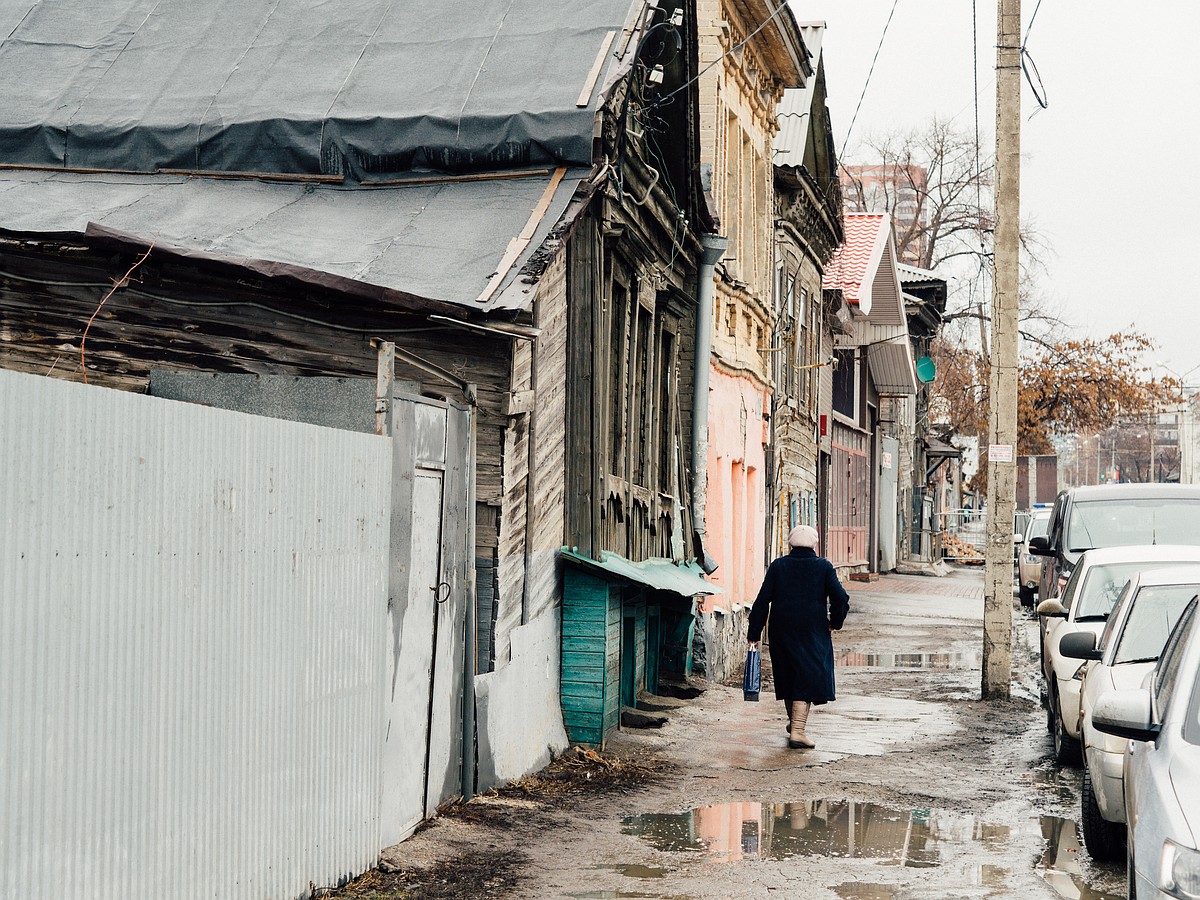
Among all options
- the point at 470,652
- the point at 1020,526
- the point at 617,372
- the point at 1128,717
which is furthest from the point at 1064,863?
the point at 1020,526

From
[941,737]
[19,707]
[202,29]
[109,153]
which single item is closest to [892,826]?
[941,737]

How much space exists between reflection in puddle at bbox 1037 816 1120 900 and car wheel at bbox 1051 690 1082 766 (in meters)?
1.68

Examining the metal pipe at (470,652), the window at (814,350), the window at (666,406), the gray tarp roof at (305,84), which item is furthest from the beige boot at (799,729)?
the window at (814,350)

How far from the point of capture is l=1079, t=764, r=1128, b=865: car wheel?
799 cm

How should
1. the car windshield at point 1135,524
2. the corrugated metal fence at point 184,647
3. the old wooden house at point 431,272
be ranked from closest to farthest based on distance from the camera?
the corrugated metal fence at point 184,647 → the old wooden house at point 431,272 → the car windshield at point 1135,524

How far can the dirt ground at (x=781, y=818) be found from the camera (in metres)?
7.43

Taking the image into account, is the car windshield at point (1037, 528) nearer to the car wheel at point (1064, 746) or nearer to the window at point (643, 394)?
the window at point (643, 394)

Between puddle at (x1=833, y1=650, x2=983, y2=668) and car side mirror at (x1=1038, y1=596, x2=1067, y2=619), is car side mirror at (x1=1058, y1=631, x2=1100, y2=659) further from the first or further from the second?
puddle at (x1=833, y1=650, x2=983, y2=668)

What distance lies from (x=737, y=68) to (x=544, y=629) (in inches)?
417

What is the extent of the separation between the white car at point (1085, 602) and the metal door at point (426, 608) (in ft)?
15.4

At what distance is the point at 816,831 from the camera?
8.81m

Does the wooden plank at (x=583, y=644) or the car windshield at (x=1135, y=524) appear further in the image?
the car windshield at (x=1135, y=524)

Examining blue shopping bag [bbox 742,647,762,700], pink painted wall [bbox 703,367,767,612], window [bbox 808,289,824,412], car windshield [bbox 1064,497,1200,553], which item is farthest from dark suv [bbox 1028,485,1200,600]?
window [bbox 808,289,824,412]

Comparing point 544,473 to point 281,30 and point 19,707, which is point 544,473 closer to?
point 281,30
